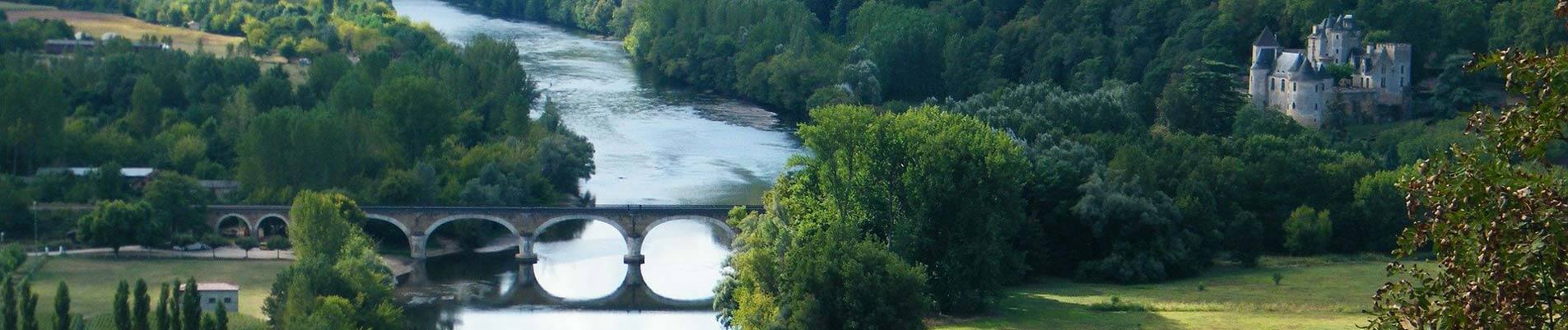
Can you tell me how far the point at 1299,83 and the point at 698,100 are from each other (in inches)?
1190

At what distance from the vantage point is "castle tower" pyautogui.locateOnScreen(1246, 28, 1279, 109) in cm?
7131

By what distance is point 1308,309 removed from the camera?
1763 inches

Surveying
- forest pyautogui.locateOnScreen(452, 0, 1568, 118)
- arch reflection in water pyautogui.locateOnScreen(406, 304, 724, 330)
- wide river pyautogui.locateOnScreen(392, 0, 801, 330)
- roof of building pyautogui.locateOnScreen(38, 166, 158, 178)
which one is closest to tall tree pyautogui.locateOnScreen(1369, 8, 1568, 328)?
arch reflection in water pyautogui.locateOnScreen(406, 304, 724, 330)

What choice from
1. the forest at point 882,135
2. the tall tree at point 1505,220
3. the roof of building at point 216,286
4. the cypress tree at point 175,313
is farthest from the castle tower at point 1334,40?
the tall tree at point 1505,220

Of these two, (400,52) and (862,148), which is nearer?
(862,148)

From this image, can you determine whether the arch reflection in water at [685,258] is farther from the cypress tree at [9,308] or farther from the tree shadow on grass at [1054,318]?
the cypress tree at [9,308]

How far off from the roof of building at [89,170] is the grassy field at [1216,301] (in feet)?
88.1

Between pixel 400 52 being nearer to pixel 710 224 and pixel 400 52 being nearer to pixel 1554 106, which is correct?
pixel 710 224

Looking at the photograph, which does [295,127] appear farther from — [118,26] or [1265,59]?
[118,26]

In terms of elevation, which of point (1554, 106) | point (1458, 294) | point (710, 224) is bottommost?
point (710, 224)

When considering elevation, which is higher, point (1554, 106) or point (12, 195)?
point (1554, 106)

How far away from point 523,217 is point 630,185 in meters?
8.93

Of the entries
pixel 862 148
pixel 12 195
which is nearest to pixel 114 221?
pixel 12 195

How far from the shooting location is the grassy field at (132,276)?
1937 inches
